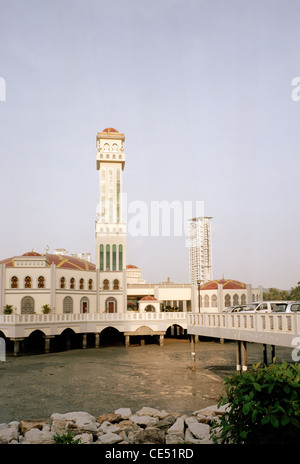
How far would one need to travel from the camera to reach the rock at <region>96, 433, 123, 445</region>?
41.7 ft

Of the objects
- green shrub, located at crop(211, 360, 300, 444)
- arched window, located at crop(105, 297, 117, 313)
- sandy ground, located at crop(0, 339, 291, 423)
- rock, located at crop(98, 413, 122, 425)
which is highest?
green shrub, located at crop(211, 360, 300, 444)

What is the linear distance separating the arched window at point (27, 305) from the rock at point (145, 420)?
30.2 meters

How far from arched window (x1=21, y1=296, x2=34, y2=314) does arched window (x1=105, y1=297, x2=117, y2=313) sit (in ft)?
32.2

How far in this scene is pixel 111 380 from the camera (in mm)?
26438

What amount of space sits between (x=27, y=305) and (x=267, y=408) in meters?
39.5

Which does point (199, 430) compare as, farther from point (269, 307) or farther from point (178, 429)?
point (269, 307)

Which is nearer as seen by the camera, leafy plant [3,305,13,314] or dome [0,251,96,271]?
leafy plant [3,305,13,314]

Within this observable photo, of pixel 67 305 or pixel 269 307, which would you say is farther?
pixel 67 305

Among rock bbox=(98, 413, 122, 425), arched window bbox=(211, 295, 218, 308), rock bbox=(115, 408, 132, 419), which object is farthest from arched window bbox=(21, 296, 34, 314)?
rock bbox=(98, 413, 122, 425)

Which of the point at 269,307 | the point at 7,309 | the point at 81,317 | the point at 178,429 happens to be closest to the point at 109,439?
the point at 178,429

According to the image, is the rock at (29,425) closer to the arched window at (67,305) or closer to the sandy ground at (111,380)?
the sandy ground at (111,380)

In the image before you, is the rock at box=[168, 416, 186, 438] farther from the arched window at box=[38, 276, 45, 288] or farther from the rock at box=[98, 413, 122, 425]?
the arched window at box=[38, 276, 45, 288]

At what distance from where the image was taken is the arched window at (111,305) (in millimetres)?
49344

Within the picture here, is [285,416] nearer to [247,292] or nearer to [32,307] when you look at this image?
[32,307]
